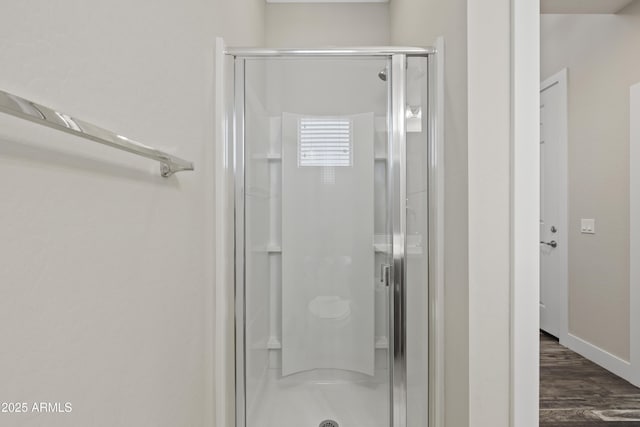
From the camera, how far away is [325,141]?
1.57 metres

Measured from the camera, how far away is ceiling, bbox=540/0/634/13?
91.0 inches

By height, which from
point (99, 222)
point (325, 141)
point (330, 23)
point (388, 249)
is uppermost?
point (330, 23)

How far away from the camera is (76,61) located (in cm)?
59

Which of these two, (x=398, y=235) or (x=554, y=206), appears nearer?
(x=398, y=235)

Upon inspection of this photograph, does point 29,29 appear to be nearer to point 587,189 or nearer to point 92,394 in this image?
point 92,394

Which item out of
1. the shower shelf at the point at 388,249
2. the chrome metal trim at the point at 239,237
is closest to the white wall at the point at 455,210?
the shower shelf at the point at 388,249

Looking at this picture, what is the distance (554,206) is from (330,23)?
2.58 metres

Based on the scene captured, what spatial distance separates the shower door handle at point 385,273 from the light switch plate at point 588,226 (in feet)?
7.18

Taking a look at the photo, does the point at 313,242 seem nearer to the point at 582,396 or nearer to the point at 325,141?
the point at 325,141

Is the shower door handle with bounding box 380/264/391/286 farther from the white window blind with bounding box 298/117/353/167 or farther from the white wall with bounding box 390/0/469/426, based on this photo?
the white window blind with bounding box 298/117/353/167

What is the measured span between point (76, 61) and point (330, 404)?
167 centimetres

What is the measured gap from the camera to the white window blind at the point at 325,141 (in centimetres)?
156

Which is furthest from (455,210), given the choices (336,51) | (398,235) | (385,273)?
(336,51)

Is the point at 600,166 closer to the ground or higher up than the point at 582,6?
closer to the ground
